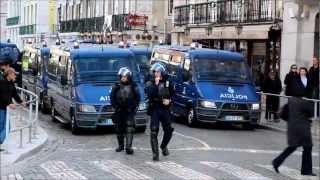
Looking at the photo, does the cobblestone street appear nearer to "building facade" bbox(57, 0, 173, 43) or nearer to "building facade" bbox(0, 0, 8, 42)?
"building facade" bbox(57, 0, 173, 43)

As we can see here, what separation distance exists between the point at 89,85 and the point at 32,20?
55.5 m

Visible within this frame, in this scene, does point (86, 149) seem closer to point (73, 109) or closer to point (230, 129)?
point (73, 109)

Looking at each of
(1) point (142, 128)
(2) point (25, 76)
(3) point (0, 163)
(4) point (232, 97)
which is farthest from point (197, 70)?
(2) point (25, 76)

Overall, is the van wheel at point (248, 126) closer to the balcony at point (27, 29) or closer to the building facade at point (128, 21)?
the building facade at point (128, 21)

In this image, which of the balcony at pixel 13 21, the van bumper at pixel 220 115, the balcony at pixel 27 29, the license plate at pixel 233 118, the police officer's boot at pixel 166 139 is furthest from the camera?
the balcony at pixel 13 21

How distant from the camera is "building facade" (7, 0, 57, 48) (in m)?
65.2

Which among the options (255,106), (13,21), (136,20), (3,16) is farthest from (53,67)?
(3,16)

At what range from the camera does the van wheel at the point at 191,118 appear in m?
19.7

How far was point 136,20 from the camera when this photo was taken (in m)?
45.0

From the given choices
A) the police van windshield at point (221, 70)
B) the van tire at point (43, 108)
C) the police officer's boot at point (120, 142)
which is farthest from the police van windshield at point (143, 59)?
the police officer's boot at point (120, 142)

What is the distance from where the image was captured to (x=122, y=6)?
47781mm

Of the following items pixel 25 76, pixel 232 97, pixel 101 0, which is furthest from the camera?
pixel 101 0

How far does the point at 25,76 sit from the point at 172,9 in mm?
15793

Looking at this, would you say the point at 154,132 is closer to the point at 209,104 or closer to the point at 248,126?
the point at 209,104
